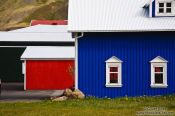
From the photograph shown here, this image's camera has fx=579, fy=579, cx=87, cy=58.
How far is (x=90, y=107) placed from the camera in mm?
30281

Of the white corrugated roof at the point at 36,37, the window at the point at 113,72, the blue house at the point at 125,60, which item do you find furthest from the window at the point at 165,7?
the white corrugated roof at the point at 36,37

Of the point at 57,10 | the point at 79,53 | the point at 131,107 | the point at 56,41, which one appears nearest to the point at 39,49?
the point at 56,41

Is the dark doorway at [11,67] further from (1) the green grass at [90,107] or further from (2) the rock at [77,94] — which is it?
(1) the green grass at [90,107]

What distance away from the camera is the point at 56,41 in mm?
60406

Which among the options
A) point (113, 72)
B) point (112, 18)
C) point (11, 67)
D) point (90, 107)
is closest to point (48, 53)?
point (11, 67)

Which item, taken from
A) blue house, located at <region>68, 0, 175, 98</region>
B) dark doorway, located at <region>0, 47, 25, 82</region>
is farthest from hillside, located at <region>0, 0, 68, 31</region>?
blue house, located at <region>68, 0, 175, 98</region>

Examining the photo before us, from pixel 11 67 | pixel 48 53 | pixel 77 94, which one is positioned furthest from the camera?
pixel 11 67

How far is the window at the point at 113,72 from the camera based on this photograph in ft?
123

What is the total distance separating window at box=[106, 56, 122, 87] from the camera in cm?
3753

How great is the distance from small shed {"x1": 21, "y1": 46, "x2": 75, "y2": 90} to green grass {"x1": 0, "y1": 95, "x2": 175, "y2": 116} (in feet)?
49.0

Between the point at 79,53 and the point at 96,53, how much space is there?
3.62 ft

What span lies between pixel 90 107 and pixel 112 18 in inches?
400

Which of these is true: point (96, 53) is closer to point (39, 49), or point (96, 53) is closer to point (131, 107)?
point (131, 107)

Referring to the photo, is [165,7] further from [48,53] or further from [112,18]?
[48,53]
